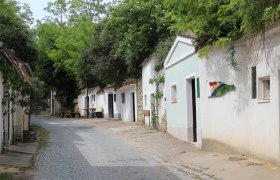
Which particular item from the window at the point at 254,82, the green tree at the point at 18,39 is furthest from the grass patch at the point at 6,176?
the green tree at the point at 18,39

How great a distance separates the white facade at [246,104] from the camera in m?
10.1

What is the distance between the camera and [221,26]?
12445 mm

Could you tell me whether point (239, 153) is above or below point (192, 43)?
below

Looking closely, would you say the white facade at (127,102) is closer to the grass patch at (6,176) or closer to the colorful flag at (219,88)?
the colorful flag at (219,88)

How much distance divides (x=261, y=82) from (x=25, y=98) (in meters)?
12.4

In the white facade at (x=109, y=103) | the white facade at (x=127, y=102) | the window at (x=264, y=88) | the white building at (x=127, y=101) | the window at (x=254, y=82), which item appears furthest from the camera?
the white facade at (x=109, y=103)

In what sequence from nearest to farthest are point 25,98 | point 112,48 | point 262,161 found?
point 262,161
point 25,98
point 112,48

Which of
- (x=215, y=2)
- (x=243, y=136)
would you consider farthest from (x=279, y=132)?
(x=215, y=2)

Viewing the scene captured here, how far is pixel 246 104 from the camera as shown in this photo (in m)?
11.7

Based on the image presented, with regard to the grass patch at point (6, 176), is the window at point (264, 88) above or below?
above

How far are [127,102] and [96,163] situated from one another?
66.6ft

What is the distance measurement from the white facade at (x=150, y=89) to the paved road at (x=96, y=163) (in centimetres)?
496

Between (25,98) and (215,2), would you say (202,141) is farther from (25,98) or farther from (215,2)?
(25,98)

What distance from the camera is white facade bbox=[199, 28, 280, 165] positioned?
10.1 m
